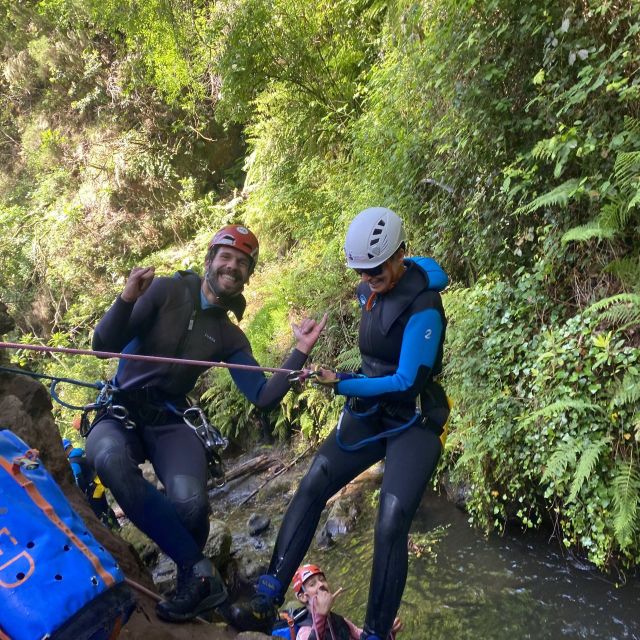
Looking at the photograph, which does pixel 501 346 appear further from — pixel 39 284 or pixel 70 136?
pixel 70 136

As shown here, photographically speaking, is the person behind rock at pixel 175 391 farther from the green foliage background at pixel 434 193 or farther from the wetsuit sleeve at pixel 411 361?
the green foliage background at pixel 434 193

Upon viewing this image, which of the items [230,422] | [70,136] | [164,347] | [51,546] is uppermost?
[70,136]

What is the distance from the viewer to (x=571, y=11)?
178 inches

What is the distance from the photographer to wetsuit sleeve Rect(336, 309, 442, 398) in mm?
3244

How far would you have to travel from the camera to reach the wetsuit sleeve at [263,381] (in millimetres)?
3631

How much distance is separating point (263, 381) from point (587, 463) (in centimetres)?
255

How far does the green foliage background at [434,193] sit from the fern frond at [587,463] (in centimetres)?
3

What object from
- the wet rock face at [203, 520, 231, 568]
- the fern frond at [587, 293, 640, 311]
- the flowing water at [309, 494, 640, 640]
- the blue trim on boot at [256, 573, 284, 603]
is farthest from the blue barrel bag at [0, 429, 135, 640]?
the fern frond at [587, 293, 640, 311]

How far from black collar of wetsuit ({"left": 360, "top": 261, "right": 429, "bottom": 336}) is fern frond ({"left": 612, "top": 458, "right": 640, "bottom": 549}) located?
226cm

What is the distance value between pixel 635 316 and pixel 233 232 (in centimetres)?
318

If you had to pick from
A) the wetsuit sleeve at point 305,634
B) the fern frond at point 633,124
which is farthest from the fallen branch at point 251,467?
the fern frond at point 633,124

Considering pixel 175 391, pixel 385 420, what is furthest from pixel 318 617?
pixel 175 391

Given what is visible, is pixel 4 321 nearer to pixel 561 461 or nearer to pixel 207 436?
pixel 207 436

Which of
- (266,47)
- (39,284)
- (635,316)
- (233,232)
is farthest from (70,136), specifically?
(635,316)
